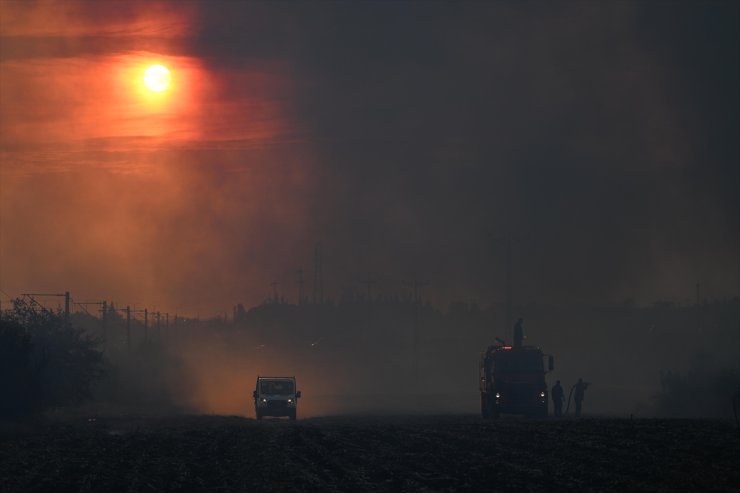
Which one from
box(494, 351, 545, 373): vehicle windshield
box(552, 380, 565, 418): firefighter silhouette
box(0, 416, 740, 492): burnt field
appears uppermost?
box(494, 351, 545, 373): vehicle windshield

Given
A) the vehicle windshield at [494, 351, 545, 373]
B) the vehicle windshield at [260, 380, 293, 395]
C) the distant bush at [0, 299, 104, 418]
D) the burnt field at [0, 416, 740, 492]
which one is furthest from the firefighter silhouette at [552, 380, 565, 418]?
the distant bush at [0, 299, 104, 418]

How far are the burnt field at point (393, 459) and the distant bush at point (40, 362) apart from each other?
660 inches

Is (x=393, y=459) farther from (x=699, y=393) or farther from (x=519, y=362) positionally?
(x=699, y=393)

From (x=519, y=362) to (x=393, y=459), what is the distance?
79.8ft

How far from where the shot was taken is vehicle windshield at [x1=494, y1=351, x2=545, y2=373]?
58.7 metres

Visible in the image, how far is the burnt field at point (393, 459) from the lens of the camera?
1150 inches

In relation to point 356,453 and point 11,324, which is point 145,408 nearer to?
point 11,324

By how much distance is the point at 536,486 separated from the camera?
27.9 m

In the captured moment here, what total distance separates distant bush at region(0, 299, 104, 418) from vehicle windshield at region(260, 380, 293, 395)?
1277cm

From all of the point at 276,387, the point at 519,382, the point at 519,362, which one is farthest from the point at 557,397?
the point at 276,387

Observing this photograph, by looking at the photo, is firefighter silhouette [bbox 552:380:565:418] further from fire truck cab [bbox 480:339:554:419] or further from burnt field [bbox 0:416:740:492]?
burnt field [bbox 0:416:740:492]

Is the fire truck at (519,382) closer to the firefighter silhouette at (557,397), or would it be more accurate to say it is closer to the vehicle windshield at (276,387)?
the firefighter silhouette at (557,397)

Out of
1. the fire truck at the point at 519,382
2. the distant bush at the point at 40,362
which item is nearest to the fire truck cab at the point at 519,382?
the fire truck at the point at 519,382

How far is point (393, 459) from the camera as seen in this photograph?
3528 cm
